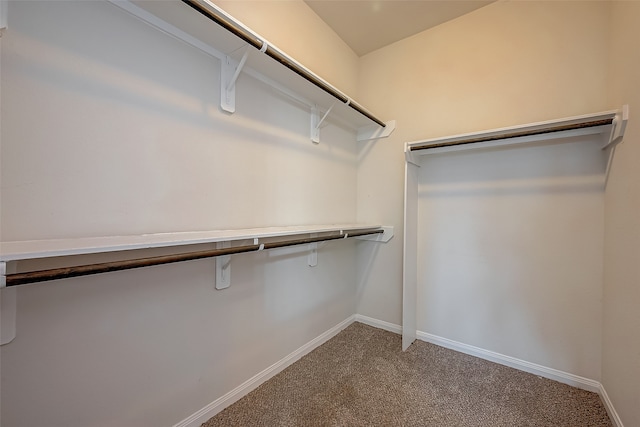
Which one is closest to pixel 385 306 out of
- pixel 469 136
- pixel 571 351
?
pixel 571 351

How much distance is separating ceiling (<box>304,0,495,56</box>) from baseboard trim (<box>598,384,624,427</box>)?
9.05 ft

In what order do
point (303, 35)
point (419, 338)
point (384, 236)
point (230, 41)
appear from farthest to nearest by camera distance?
point (384, 236) → point (419, 338) → point (303, 35) → point (230, 41)

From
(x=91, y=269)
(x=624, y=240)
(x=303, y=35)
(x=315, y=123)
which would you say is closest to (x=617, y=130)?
(x=624, y=240)

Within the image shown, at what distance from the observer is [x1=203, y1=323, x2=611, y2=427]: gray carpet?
1.35 meters

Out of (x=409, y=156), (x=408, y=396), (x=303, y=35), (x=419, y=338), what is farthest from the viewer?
(x=419, y=338)

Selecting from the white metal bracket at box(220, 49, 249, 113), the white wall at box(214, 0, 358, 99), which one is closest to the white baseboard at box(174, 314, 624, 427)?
the white metal bracket at box(220, 49, 249, 113)

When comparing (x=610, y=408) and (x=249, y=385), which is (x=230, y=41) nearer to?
(x=249, y=385)

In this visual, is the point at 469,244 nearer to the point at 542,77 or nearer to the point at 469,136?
the point at 469,136

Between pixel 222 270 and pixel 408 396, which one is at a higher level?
pixel 222 270

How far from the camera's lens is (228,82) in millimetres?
1380

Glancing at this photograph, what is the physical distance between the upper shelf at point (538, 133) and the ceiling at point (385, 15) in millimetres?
1064

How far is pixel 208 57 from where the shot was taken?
4.29ft

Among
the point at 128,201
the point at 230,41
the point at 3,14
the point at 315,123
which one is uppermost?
the point at 230,41

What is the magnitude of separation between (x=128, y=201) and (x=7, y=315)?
1.65 feet
